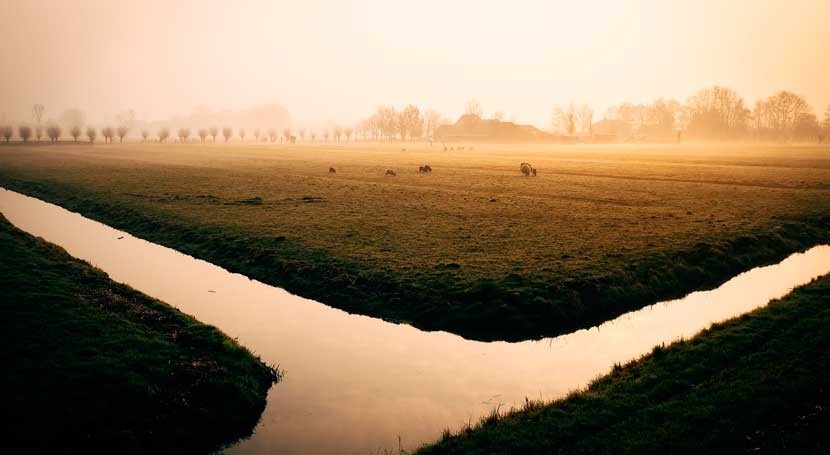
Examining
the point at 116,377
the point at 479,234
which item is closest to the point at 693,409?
the point at 116,377

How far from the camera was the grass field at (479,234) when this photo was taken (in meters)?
19.8

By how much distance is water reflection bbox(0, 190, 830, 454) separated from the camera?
484 inches

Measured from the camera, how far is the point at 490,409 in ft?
42.4

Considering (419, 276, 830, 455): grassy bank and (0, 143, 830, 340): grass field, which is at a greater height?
(0, 143, 830, 340): grass field

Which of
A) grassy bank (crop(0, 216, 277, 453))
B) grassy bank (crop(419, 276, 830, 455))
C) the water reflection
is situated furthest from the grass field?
grassy bank (crop(0, 216, 277, 453))

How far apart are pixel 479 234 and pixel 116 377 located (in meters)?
19.7

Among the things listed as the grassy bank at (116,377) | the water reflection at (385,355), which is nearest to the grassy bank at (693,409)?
the water reflection at (385,355)

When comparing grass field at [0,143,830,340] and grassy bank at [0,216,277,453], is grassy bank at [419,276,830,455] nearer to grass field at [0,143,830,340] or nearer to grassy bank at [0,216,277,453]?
grass field at [0,143,830,340]

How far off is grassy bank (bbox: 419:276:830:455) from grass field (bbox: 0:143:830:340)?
4.80 meters

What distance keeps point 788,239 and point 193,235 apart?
33.9 meters

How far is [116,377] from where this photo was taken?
1299 centimetres

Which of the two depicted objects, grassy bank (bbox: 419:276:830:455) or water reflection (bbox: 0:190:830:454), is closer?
grassy bank (bbox: 419:276:830:455)

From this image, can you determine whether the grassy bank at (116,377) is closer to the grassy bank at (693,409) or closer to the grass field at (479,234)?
the grassy bank at (693,409)

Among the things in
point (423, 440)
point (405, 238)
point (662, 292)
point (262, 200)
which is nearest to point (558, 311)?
point (662, 292)
